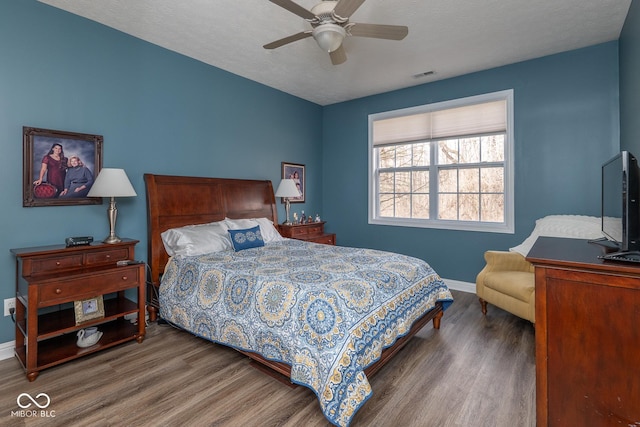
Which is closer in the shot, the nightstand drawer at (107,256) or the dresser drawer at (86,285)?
the dresser drawer at (86,285)

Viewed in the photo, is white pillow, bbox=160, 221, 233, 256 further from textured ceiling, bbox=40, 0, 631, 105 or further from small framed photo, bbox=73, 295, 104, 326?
textured ceiling, bbox=40, 0, 631, 105

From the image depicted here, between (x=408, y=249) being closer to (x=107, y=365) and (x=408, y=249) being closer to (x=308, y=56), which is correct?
(x=308, y=56)

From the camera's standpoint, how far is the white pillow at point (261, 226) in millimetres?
3708

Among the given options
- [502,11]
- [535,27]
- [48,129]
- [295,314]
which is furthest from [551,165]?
[48,129]

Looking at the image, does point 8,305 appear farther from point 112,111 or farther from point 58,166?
point 112,111

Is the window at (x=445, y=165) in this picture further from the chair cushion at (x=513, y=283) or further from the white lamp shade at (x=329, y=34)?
the white lamp shade at (x=329, y=34)

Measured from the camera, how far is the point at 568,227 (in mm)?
3188

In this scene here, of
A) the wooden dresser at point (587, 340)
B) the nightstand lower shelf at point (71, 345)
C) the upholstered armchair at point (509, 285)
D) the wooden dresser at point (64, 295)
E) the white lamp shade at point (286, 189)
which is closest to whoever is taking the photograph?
the wooden dresser at point (587, 340)

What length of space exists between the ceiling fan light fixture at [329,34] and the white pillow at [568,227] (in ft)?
8.34

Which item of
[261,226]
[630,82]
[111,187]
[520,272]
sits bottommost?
[520,272]

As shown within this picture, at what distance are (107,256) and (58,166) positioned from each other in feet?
2.94

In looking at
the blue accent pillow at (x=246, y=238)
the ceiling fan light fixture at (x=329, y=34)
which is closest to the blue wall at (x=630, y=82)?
the ceiling fan light fixture at (x=329, y=34)

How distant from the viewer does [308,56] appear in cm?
366

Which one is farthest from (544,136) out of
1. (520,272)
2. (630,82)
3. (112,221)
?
(112,221)
